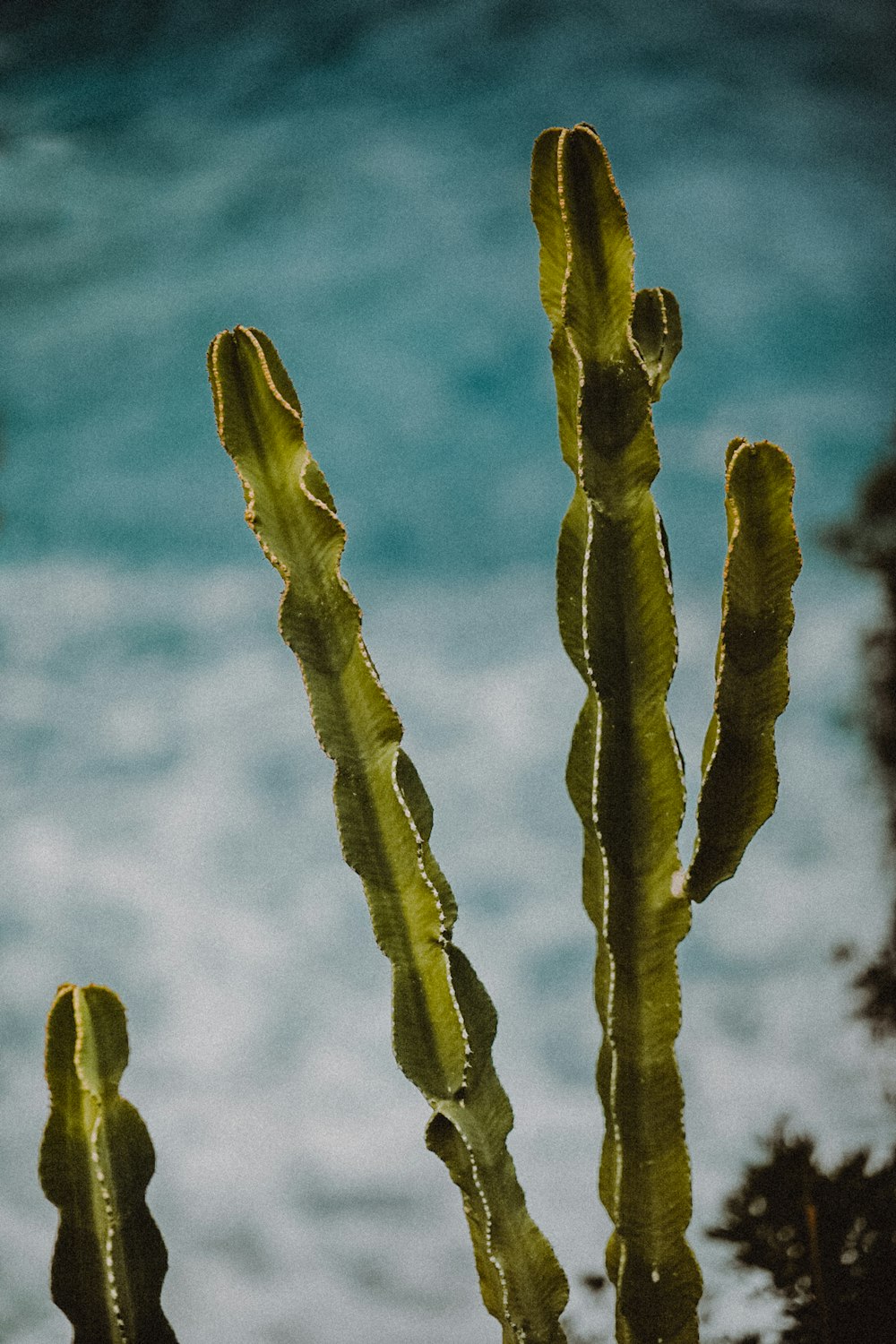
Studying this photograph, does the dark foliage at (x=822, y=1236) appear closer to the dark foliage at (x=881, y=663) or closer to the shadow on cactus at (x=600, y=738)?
the dark foliage at (x=881, y=663)

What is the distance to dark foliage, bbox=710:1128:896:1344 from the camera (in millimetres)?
1569

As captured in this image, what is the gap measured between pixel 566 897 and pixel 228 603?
0.86 m

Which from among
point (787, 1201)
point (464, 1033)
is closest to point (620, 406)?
point (464, 1033)

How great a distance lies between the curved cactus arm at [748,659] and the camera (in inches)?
33.2

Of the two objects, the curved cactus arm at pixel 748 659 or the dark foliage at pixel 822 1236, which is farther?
the dark foliage at pixel 822 1236

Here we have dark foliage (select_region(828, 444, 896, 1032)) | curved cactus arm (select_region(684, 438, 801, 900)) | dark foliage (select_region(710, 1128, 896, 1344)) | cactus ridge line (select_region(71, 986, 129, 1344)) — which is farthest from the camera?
dark foliage (select_region(828, 444, 896, 1032))

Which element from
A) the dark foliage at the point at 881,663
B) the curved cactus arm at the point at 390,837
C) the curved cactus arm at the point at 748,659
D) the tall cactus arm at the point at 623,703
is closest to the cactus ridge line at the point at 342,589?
the curved cactus arm at the point at 390,837

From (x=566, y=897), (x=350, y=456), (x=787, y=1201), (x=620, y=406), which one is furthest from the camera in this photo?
(x=350, y=456)

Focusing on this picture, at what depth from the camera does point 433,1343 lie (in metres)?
1.79

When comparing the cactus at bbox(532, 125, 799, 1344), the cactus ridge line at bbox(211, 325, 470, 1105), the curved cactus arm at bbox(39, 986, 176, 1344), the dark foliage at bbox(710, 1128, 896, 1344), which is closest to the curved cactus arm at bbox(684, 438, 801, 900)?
the cactus at bbox(532, 125, 799, 1344)

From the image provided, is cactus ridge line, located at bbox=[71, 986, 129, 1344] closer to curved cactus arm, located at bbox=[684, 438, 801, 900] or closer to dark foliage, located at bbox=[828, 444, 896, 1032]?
curved cactus arm, located at bbox=[684, 438, 801, 900]

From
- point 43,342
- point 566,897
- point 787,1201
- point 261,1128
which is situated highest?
point 43,342

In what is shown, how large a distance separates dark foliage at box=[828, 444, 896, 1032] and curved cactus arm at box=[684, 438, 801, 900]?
127 centimetres

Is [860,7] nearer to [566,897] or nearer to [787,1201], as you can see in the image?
[566,897]
